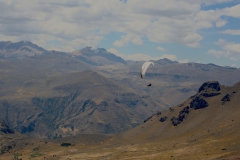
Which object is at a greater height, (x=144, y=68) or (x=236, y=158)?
(x=144, y=68)

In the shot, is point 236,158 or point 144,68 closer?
point 144,68
